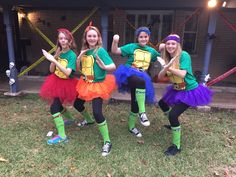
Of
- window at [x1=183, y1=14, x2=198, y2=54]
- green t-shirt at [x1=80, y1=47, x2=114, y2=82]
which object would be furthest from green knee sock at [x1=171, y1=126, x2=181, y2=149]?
window at [x1=183, y1=14, x2=198, y2=54]

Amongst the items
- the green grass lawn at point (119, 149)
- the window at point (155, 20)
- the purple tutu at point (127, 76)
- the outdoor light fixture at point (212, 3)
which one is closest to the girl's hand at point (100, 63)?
the purple tutu at point (127, 76)

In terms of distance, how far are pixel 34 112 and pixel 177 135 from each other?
10.2 ft

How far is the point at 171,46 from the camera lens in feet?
10.9

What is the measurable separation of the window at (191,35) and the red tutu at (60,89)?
6108mm

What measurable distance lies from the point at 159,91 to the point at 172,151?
335 cm

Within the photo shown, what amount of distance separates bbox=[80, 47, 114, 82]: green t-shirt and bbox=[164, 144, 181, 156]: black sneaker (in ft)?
4.82

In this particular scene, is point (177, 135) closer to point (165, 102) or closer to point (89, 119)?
point (165, 102)

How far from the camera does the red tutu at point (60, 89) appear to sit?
3.86 metres

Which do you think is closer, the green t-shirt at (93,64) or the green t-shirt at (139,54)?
the green t-shirt at (93,64)

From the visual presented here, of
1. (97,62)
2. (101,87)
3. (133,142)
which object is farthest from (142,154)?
(97,62)

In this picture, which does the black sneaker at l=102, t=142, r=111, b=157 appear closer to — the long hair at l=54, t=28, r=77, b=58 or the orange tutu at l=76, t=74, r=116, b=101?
the orange tutu at l=76, t=74, r=116, b=101

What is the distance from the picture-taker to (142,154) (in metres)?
3.63

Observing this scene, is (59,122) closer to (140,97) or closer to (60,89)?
(60,89)

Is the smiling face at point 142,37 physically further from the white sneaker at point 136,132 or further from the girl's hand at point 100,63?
the white sneaker at point 136,132
